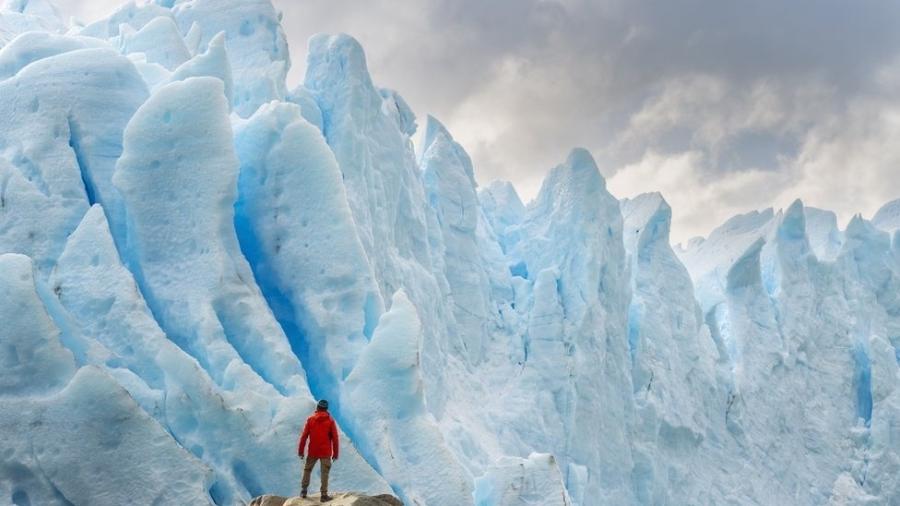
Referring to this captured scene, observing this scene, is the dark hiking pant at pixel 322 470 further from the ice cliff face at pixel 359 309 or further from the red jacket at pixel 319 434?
the ice cliff face at pixel 359 309

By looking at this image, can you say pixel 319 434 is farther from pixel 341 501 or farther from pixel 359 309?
pixel 359 309

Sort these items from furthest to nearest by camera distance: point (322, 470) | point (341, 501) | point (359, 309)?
1. point (359, 309)
2. point (322, 470)
3. point (341, 501)

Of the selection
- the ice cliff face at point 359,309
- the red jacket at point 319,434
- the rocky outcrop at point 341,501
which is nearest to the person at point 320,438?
the red jacket at point 319,434

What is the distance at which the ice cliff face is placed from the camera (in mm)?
11086

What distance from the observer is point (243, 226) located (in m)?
13.7

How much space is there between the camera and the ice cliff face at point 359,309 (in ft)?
36.4

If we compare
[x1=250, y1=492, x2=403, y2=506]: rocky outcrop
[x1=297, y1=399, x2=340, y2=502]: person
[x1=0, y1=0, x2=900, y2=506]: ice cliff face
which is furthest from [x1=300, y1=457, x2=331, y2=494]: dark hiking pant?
[x1=0, y1=0, x2=900, y2=506]: ice cliff face

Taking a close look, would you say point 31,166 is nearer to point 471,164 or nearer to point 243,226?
point 243,226

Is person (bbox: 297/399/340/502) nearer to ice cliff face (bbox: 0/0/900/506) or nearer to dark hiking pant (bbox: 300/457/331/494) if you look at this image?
dark hiking pant (bbox: 300/457/331/494)

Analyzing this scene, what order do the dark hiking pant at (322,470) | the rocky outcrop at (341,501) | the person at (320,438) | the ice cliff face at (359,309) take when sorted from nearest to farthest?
1. the rocky outcrop at (341,501)
2. the dark hiking pant at (322,470)
3. the person at (320,438)
4. the ice cliff face at (359,309)

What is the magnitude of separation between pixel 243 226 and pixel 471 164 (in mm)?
8901

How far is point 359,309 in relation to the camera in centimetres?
1311

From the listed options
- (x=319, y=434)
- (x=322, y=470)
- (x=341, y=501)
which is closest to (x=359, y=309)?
(x=319, y=434)

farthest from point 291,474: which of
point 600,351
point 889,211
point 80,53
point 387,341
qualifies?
point 889,211
